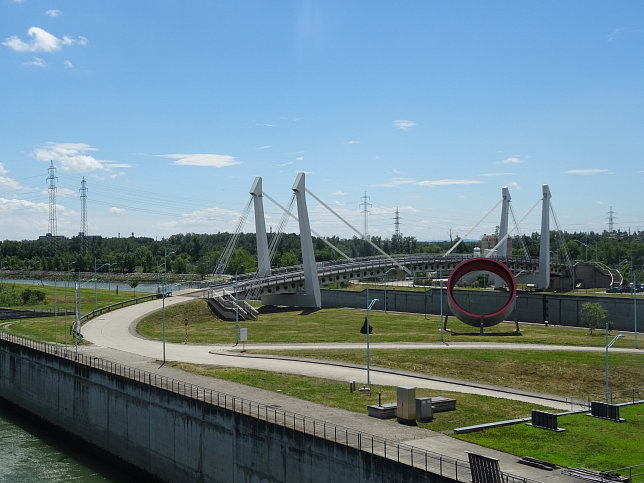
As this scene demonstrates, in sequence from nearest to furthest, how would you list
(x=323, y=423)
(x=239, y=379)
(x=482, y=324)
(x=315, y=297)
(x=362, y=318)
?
(x=323, y=423)
(x=239, y=379)
(x=482, y=324)
(x=362, y=318)
(x=315, y=297)

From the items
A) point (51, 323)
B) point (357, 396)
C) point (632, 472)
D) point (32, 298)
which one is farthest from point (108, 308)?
point (632, 472)

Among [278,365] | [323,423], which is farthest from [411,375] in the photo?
[323,423]

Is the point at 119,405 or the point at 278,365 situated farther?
the point at 278,365

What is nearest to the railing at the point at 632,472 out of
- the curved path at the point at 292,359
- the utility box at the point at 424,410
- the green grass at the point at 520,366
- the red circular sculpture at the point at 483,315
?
the utility box at the point at 424,410

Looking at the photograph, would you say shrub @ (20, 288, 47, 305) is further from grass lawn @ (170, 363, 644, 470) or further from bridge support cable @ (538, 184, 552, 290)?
bridge support cable @ (538, 184, 552, 290)

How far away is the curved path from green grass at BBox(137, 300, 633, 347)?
2.68 metres

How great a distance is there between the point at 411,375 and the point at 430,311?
5507 cm

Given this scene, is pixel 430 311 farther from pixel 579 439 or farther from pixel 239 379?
pixel 579 439

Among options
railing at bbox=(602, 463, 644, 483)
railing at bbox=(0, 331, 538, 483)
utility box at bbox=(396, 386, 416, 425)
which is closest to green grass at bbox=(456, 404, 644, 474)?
railing at bbox=(602, 463, 644, 483)

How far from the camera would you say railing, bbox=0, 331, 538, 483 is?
26070 millimetres

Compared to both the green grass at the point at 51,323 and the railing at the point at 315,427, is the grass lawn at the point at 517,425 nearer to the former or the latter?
the railing at the point at 315,427

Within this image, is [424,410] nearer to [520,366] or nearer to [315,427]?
[315,427]

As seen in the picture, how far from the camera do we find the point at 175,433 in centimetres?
3994

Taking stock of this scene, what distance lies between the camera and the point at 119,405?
151 ft
